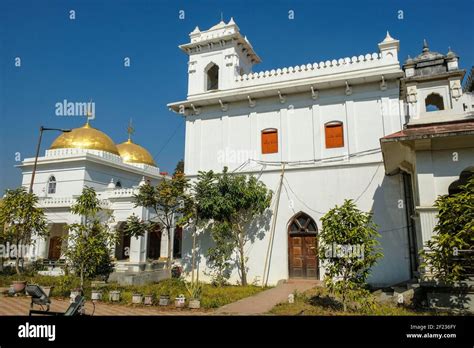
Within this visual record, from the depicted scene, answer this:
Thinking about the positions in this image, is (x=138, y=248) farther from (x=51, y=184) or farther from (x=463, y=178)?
(x=463, y=178)

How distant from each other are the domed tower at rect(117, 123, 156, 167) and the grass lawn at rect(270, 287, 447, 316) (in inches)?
909

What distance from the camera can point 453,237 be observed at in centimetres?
809

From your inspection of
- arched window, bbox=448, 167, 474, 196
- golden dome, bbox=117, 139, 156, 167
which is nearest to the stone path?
arched window, bbox=448, 167, 474, 196

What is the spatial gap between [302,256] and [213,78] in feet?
36.4

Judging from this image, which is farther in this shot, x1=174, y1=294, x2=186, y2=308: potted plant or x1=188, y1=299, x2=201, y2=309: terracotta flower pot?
x1=174, y1=294, x2=186, y2=308: potted plant

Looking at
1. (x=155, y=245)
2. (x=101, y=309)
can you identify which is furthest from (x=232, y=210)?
(x=155, y=245)

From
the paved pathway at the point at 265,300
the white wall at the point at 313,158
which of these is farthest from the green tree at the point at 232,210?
the paved pathway at the point at 265,300

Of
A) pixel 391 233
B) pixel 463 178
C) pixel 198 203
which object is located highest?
pixel 463 178

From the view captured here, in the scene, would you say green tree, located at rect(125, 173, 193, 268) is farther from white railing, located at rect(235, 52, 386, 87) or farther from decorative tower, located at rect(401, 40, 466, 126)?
decorative tower, located at rect(401, 40, 466, 126)

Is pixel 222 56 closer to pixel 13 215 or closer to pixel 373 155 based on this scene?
pixel 373 155

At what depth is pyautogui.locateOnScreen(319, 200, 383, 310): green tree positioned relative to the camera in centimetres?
876

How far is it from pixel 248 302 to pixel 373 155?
26.9 ft
